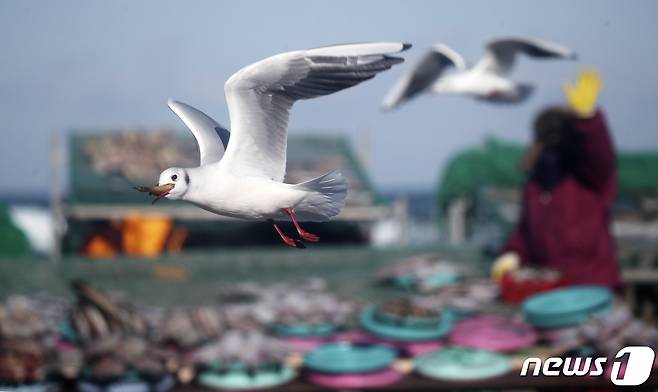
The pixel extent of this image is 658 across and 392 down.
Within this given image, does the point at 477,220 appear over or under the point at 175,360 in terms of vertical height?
under

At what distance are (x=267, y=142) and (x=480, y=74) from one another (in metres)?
0.65

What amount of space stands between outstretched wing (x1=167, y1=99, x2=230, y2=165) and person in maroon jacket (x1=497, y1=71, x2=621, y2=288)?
566 cm

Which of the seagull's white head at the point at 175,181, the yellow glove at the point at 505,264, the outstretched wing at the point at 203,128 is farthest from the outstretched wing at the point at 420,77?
the yellow glove at the point at 505,264

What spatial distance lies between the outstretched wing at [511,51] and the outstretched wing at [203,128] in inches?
25.3

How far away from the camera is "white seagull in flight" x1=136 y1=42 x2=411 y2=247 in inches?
20.6

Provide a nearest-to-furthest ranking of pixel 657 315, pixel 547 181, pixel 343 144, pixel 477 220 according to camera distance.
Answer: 1. pixel 547 181
2. pixel 657 315
3. pixel 343 144
4. pixel 477 220

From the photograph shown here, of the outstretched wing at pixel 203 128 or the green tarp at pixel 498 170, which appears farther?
the green tarp at pixel 498 170

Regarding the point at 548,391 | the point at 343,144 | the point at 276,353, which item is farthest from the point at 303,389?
the point at 343,144

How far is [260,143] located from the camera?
2.08ft

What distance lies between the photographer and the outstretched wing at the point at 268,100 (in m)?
0.58

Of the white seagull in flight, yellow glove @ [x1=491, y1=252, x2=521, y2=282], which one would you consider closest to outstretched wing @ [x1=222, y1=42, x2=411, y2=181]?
the white seagull in flight

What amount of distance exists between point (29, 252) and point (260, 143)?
1250cm

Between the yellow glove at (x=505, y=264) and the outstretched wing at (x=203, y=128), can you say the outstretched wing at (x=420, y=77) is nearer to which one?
the outstretched wing at (x=203, y=128)

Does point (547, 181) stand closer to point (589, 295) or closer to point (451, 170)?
point (589, 295)
